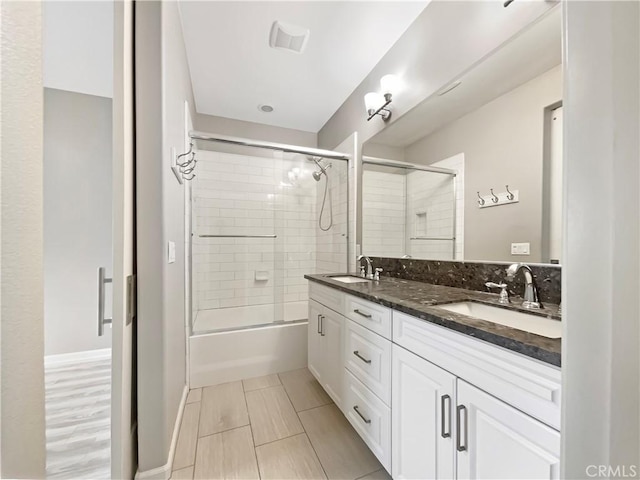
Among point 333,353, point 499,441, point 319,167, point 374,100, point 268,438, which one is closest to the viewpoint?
point 499,441

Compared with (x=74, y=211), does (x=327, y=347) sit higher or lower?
lower

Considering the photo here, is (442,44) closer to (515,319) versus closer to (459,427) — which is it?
(515,319)

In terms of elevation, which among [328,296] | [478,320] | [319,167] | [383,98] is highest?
[383,98]

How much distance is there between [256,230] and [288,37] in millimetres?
1996

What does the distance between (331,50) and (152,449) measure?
272cm

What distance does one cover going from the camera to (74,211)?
7.42 ft

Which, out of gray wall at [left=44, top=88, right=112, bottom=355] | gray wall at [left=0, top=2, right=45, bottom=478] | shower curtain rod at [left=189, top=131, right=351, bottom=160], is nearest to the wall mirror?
shower curtain rod at [left=189, top=131, right=351, bottom=160]

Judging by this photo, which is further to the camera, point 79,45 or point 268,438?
point 79,45

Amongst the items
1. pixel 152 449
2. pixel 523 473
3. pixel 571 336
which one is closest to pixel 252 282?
pixel 152 449

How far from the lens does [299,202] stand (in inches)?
127

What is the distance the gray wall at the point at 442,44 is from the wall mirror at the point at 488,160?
0.05 meters

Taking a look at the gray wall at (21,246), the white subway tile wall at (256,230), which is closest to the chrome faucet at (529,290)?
the gray wall at (21,246)

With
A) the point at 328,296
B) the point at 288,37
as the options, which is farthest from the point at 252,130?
the point at 328,296

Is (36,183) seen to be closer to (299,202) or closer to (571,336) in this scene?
(571,336)
